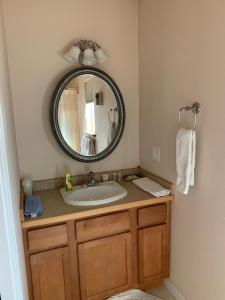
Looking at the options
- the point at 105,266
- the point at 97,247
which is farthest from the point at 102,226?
the point at 105,266

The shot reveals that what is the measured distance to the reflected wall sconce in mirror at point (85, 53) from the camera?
1992 millimetres

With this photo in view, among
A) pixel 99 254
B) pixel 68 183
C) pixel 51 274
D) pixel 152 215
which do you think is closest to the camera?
pixel 51 274

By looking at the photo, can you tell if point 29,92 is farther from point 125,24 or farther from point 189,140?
point 189,140

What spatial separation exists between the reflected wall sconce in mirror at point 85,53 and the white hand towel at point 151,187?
109 centimetres

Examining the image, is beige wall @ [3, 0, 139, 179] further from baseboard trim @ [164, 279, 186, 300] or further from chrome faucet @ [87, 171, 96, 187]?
baseboard trim @ [164, 279, 186, 300]

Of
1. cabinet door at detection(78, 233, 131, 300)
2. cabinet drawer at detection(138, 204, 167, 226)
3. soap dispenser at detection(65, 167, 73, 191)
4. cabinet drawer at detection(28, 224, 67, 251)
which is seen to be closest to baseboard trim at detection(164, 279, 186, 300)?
cabinet door at detection(78, 233, 131, 300)

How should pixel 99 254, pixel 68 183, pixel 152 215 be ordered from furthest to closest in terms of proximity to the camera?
pixel 68 183 < pixel 152 215 < pixel 99 254

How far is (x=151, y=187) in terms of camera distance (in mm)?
2049

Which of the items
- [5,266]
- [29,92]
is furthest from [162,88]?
[5,266]

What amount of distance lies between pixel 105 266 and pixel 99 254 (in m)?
0.12

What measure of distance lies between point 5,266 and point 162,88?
159 cm

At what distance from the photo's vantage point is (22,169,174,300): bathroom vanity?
169cm

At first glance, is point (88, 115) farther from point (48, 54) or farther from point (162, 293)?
point (162, 293)

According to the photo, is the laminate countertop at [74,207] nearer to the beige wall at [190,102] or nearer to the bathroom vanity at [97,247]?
the bathroom vanity at [97,247]
